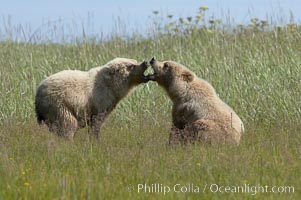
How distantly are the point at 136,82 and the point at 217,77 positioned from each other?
1.97 metres

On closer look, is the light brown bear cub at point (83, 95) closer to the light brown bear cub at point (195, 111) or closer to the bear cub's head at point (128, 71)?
the bear cub's head at point (128, 71)

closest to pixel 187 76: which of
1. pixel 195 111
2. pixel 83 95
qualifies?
pixel 195 111

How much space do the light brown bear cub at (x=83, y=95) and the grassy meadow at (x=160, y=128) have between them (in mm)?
220

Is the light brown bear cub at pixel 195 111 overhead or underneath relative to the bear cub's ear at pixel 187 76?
underneath

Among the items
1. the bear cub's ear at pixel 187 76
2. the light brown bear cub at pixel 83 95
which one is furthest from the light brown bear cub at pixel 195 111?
the light brown bear cub at pixel 83 95

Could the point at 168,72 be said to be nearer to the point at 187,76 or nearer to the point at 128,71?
the point at 187,76

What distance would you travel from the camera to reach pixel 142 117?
10406 mm

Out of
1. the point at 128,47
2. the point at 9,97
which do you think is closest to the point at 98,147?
the point at 9,97

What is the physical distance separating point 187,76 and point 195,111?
0.59m

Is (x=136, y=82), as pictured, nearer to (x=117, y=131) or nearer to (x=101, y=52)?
(x=117, y=131)

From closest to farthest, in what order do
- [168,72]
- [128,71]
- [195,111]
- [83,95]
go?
[195,111] → [83,95] → [168,72] → [128,71]

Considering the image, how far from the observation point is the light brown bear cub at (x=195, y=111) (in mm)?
8258

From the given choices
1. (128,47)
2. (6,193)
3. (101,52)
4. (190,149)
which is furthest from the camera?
(128,47)

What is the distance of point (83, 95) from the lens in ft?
29.9
